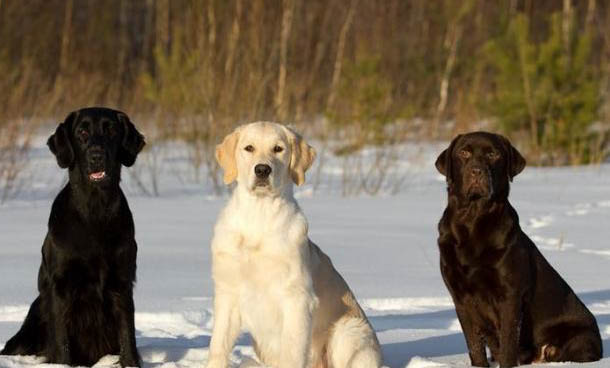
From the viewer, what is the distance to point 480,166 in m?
4.62

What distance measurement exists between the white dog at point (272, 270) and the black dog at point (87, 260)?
17.8 inches

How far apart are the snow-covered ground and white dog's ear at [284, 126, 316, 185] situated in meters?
0.85

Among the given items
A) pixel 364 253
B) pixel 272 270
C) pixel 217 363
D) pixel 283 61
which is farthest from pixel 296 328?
pixel 283 61

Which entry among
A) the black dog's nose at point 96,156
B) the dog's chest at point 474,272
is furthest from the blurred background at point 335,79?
the dog's chest at point 474,272

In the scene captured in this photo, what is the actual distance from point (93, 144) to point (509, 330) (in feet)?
5.88

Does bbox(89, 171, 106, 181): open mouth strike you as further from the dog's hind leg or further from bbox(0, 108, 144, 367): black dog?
the dog's hind leg

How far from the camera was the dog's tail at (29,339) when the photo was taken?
4594 mm

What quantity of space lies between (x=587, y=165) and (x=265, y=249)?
1003 cm

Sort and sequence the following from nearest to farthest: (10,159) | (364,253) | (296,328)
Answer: (296,328) → (364,253) → (10,159)

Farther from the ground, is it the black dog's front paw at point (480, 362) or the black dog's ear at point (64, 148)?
the black dog's ear at point (64, 148)

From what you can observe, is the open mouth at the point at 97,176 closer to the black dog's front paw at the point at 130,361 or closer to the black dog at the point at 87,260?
the black dog at the point at 87,260

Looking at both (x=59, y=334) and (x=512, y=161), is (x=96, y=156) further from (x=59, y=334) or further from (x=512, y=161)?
(x=512, y=161)

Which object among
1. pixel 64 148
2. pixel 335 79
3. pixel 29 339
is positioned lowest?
pixel 29 339

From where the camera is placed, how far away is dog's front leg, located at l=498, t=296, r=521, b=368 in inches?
176
